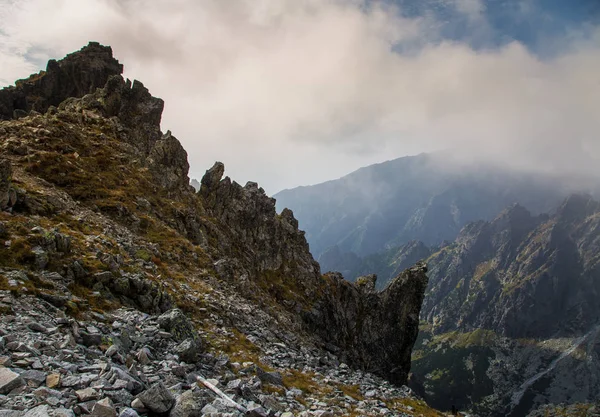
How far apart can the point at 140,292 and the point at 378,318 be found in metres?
89.4

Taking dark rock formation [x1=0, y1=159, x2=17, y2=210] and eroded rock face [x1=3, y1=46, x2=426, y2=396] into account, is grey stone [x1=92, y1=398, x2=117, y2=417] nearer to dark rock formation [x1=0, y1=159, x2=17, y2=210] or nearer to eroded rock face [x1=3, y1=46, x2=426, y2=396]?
eroded rock face [x1=3, y1=46, x2=426, y2=396]

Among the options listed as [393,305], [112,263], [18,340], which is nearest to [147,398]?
[18,340]

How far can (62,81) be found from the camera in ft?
324

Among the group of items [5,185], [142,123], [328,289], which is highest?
[142,123]

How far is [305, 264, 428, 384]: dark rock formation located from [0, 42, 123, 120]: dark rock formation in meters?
86.7

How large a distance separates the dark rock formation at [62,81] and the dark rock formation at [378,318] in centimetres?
8672

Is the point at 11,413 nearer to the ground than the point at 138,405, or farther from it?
farther from it

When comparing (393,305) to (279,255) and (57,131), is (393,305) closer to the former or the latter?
(279,255)

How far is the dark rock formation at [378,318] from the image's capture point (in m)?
91.6

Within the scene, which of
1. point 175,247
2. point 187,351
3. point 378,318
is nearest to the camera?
point 187,351

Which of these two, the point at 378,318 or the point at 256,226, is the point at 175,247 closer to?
the point at 256,226

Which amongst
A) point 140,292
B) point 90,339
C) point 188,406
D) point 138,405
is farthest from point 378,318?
point 138,405

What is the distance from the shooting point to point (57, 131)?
5375 centimetres

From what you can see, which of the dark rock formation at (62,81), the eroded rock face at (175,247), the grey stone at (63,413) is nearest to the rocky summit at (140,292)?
the grey stone at (63,413)
